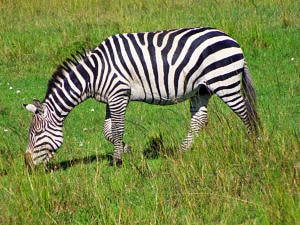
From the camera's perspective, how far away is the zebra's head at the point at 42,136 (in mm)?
7719

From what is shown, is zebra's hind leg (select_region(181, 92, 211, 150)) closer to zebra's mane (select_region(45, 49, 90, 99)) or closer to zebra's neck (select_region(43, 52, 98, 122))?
zebra's neck (select_region(43, 52, 98, 122))

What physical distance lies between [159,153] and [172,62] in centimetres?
160

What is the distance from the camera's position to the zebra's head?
25.3 ft

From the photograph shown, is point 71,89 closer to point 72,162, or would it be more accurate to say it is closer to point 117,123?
point 117,123

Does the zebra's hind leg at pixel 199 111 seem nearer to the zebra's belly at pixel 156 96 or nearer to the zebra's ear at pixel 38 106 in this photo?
the zebra's belly at pixel 156 96

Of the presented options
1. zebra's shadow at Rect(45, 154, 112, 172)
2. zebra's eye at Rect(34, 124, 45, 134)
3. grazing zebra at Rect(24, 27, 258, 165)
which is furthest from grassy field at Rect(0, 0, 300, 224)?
zebra's eye at Rect(34, 124, 45, 134)

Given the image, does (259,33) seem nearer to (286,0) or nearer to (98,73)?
(286,0)

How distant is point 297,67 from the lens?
432 inches

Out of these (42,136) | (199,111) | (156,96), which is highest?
(156,96)

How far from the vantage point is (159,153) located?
6680 mm

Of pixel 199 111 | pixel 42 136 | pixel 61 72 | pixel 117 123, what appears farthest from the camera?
pixel 199 111

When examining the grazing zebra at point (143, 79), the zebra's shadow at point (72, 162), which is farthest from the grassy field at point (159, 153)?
the grazing zebra at point (143, 79)

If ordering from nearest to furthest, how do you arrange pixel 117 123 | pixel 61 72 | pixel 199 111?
1. pixel 117 123
2. pixel 61 72
3. pixel 199 111

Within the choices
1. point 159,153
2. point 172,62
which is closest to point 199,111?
point 172,62
